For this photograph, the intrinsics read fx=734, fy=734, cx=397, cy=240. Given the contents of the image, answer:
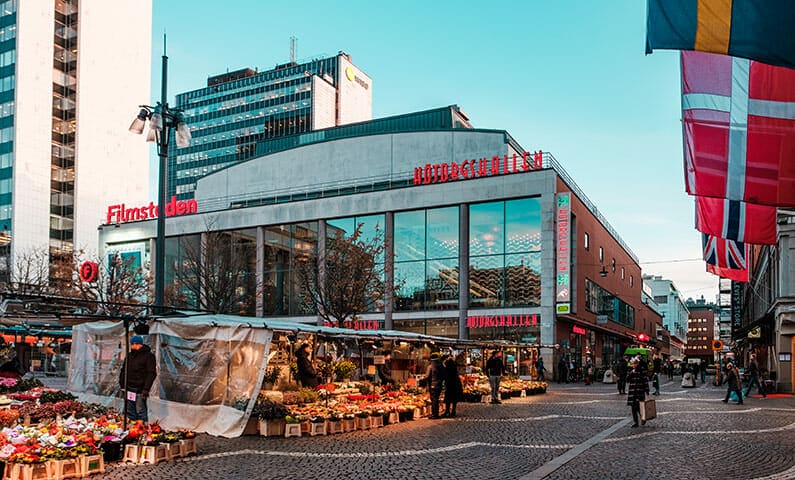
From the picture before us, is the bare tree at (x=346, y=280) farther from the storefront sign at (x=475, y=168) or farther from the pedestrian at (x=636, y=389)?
the pedestrian at (x=636, y=389)

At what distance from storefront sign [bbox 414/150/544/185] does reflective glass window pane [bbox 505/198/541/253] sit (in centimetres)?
223

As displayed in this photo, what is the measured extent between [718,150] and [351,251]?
27364 mm

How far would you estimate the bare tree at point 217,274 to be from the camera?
42406 mm

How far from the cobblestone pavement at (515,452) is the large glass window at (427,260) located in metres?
28.1

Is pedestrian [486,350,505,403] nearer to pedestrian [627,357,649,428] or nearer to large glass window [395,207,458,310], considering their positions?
pedestrian [627,357,649,428]

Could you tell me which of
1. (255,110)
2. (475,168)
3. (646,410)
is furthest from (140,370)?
(255,110)

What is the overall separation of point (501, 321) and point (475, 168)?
1236cm

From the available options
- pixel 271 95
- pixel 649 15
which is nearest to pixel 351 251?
pixel 649 15

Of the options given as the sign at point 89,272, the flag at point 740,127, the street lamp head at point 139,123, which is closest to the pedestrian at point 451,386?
the flag at point 740,127

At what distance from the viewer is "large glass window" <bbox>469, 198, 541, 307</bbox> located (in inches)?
1857

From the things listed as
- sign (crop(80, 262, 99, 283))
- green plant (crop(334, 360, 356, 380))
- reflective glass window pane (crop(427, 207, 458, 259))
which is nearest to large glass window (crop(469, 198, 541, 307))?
reflective glass window pane (crop(427, 207, 458, 259))

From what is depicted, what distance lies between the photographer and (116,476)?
11578 mm

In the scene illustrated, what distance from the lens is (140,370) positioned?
15133 mm

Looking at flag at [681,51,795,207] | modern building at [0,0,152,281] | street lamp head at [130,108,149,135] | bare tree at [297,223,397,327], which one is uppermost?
modern building at [0,0,152,281]
